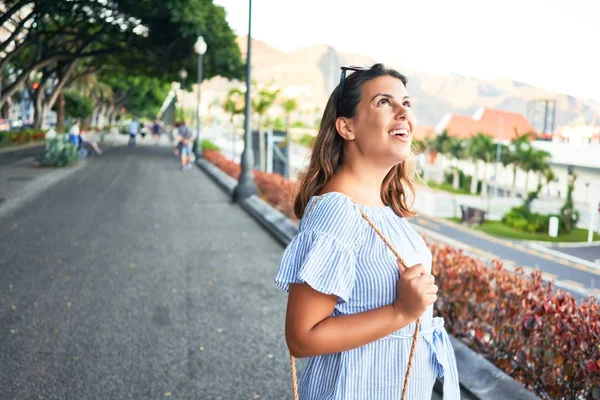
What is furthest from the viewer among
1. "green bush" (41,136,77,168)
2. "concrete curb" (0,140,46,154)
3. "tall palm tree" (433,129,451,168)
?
"tall palm tree" (433,129,451,168)

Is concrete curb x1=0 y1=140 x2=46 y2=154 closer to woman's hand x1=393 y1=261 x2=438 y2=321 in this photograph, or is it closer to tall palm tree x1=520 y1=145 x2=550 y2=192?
woman's hand x1=393 y1=261 x2=438 y2=321

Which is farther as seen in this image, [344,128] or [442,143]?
[442,143]

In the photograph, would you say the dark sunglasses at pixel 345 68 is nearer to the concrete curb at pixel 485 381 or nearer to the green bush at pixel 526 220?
the concrete curb at pixel 485 381

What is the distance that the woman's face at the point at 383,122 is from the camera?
182 centimetres

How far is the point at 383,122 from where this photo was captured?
1.82 m

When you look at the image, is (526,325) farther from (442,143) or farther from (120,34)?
(442,143)

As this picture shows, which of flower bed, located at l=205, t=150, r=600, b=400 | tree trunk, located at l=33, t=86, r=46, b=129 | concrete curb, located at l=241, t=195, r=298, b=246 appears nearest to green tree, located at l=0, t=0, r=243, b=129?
tree trunk, located at l=33, t=86, r=46, b=129

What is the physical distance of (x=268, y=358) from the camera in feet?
16.6

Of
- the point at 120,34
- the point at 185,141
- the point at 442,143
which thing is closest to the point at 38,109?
the point at 120,34

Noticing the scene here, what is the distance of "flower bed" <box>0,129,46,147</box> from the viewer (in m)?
29.5

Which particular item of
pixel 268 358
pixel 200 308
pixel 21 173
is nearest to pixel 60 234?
pixel 200 308

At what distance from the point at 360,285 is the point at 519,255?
57.6 m

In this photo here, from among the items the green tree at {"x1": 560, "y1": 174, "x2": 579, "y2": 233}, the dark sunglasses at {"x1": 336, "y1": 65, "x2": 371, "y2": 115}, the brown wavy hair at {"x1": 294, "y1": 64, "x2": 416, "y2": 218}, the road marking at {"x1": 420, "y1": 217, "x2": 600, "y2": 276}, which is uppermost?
the dark sunglasses at {"x1": 336, "y1": 65, "x2": 371, "y2": 115}

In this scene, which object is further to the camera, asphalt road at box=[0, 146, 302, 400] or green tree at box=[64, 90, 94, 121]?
green tree at box=[64, 90, 94, 121]
